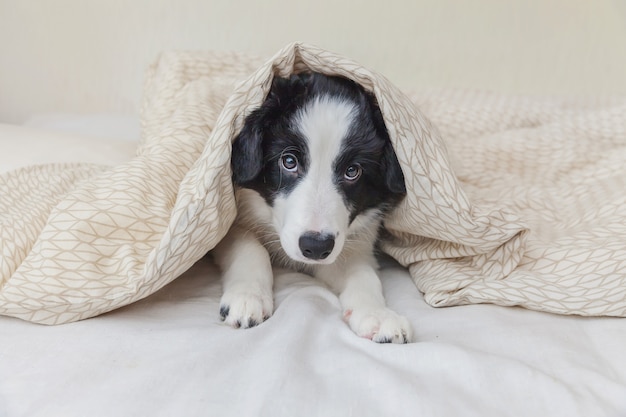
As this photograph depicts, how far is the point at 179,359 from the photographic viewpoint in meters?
1.33

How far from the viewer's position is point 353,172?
179 centimetres

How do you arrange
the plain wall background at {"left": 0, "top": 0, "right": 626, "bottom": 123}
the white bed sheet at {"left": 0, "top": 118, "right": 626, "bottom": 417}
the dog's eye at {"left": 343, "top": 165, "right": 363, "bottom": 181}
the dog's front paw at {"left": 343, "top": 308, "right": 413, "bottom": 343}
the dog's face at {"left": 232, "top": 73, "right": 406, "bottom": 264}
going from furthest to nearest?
the plain wall background at {"left": 0, "top": 0, "right": 626, "bottom": 123} → the dog's eye at {"left": 343, "top": 165, "right": 363, "bottom": 181} → the dog's face at {"left": 232, "top": 73, "right": 406, "bottom": 264} → the dog's front paw at {"left": 343, "top": 308, "right": 413, "bottom": 343} → the white bed sheet at {"left": 0, "top": 118, "right": 626, "bottom": 417}

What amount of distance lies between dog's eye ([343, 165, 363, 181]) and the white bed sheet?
0.40 meters

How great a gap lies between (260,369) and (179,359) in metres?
0.19

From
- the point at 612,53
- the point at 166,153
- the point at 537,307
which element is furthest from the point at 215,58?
the point at 612,53

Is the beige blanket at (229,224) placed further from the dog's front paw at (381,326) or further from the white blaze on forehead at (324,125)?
the dog's front paw at (381,326)

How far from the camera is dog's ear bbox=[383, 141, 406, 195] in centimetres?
181

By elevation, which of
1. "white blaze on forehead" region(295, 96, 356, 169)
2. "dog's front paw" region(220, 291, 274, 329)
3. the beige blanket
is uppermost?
"white blaze on forehead" region(295, 96, 356, 169)

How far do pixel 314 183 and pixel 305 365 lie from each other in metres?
0.55

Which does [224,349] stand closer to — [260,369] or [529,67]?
[260,369]

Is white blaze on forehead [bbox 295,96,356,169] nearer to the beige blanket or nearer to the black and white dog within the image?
the black and white dog

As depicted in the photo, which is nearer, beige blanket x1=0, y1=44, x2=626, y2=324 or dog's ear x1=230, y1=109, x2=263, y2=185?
beige blanket x1=0, y1=44, x2=626, y2=324

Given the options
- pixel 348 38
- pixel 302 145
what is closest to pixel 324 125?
pixel 302 145

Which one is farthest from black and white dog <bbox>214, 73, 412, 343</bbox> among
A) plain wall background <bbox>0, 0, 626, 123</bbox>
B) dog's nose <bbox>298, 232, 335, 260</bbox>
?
plain wall background <bbox>0, 0, 626, 123</bbox>
